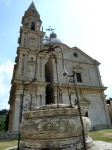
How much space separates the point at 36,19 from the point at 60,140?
23.8m

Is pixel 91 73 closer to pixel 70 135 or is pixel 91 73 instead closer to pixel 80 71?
pixel 80 71

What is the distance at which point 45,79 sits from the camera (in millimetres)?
19953

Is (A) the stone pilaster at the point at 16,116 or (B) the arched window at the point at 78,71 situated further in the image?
(B) the arched window at the point at 78,71

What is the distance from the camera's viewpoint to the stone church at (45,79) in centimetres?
1681

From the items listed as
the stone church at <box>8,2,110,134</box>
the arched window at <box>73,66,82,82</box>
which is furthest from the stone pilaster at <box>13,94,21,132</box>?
the arched window at <box>73,66,82,82</box>

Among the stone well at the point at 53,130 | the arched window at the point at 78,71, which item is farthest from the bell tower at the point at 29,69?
the stone well at the point at 53,130

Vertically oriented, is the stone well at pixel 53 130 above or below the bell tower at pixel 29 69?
below

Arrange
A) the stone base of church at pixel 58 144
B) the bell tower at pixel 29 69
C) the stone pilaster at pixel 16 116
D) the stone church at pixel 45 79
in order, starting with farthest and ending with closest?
the stone church at pixel 45 79 → the bell tower at pixel 29 69 → the stone pilaster at pixel 16 116 → the stone base of church at pixel 58 144

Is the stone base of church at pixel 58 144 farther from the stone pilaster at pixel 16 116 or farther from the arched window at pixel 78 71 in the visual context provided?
the arched window at pixel 78 71

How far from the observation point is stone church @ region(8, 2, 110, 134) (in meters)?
16.8

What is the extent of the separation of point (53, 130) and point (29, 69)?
1564cm

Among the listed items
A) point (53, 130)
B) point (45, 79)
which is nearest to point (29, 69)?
point (45, 79)

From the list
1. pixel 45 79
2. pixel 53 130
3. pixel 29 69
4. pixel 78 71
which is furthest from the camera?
pixel 78 71

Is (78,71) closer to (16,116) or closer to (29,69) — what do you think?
(29,69)
